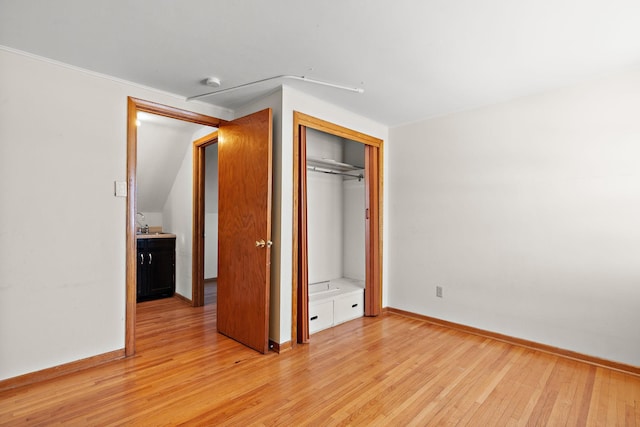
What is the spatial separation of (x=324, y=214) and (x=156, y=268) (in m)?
2.49

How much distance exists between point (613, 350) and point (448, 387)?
4.79 ft

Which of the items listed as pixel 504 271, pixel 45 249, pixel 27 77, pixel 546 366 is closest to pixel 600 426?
pixel 546 366

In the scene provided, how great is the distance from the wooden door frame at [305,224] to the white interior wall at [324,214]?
62 cm

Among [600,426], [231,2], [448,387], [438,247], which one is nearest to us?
[231,2]

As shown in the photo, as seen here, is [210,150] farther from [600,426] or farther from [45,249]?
[600,426]

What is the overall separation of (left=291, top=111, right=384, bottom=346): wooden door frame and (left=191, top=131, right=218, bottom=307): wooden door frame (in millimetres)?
1711

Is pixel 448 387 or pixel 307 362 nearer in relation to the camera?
pixel 448 387

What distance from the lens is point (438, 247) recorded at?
A: 3.55 m

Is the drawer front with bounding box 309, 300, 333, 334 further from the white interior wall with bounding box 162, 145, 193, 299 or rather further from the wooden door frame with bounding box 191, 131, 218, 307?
the white interior wall with bounding box 162, 145, 193, 299

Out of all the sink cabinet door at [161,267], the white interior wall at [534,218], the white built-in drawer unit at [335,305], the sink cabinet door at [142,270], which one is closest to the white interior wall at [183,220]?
the sink cabinet door at [161,267]

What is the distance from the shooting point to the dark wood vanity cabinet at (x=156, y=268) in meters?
Result: 4.33

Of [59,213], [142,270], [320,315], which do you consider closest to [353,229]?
[320,315]

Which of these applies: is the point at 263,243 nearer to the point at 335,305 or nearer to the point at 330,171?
the point at 335,305

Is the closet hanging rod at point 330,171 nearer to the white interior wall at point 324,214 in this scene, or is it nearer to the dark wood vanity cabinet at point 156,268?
the white interior wall at point 324,214
